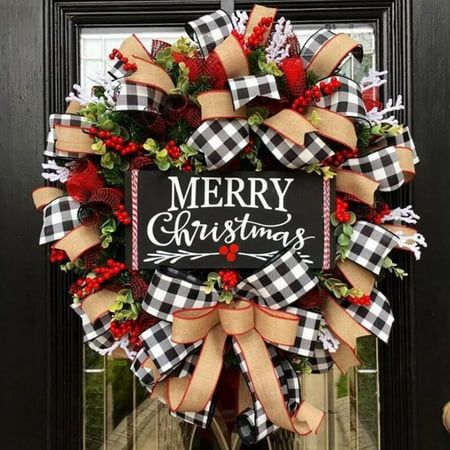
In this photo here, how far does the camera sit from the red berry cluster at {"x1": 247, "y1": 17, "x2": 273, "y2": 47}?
688mm

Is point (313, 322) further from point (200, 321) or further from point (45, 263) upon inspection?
point (45, 263)

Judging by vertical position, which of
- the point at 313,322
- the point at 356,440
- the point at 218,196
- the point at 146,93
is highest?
the point at 146,93

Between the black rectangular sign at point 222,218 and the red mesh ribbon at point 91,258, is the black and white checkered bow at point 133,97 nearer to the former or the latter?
the black rectangular sign at point 222,218

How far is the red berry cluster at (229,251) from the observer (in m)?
0.72

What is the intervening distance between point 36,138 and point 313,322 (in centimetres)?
52

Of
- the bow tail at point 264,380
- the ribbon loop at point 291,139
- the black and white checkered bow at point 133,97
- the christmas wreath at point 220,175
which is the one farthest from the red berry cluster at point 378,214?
the black and white checkered bow at point 133,97

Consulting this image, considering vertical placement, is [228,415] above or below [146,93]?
below

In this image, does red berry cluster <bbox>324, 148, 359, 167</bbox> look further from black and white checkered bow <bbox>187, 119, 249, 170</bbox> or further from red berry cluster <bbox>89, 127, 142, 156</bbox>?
red berry cluster <bbox>89, 127, 142, 156</bbox>

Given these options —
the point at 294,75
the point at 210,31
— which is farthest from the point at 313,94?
the point at 210,31

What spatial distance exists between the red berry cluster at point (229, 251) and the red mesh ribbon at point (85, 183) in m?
0.17

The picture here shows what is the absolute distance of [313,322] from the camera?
71 cm

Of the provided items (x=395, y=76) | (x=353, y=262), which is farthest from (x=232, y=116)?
(x=395, y=76)

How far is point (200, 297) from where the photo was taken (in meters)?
0.71

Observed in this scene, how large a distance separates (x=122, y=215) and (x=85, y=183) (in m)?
0.06
